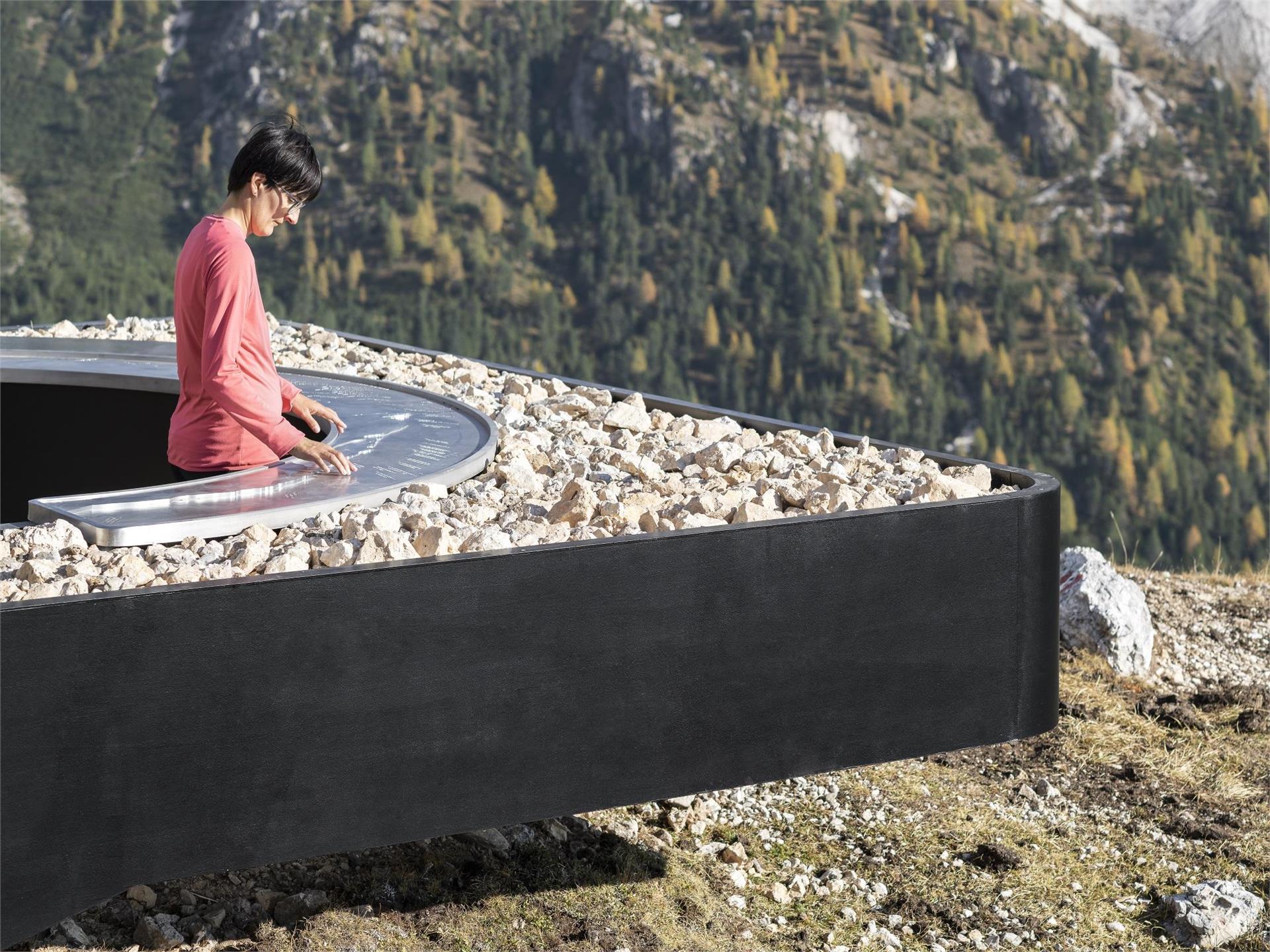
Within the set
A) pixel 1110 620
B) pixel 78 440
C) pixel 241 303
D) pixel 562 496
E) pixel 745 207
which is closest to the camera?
pixel 241 303

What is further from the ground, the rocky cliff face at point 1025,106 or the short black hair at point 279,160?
the rocky cliff face at point 1025,106

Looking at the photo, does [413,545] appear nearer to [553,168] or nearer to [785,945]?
[785,945]

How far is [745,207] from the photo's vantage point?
73812 mm

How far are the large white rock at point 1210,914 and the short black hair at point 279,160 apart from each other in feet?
12.1

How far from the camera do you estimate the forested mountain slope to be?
6544 cm

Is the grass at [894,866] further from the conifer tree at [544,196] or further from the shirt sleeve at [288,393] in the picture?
the conifer tree at [544,196]

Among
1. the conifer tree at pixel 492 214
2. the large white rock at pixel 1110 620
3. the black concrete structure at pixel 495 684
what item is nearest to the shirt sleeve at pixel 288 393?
the black concrete structure at pixel 495 684

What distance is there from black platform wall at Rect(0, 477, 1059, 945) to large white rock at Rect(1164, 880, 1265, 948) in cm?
148

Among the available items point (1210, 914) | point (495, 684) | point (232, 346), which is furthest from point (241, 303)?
point (1210, 914)

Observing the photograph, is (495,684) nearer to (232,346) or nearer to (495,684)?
(495,684)

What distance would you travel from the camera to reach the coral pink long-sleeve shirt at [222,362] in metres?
3.44

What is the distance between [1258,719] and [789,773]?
13.2 feet

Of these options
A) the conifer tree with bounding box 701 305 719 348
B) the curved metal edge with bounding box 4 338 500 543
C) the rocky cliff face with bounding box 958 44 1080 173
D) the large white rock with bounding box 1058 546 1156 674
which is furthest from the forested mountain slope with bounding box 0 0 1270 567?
the curved metal edge with bounding box 4 338 500 543

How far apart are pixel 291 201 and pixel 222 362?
1.51ft
